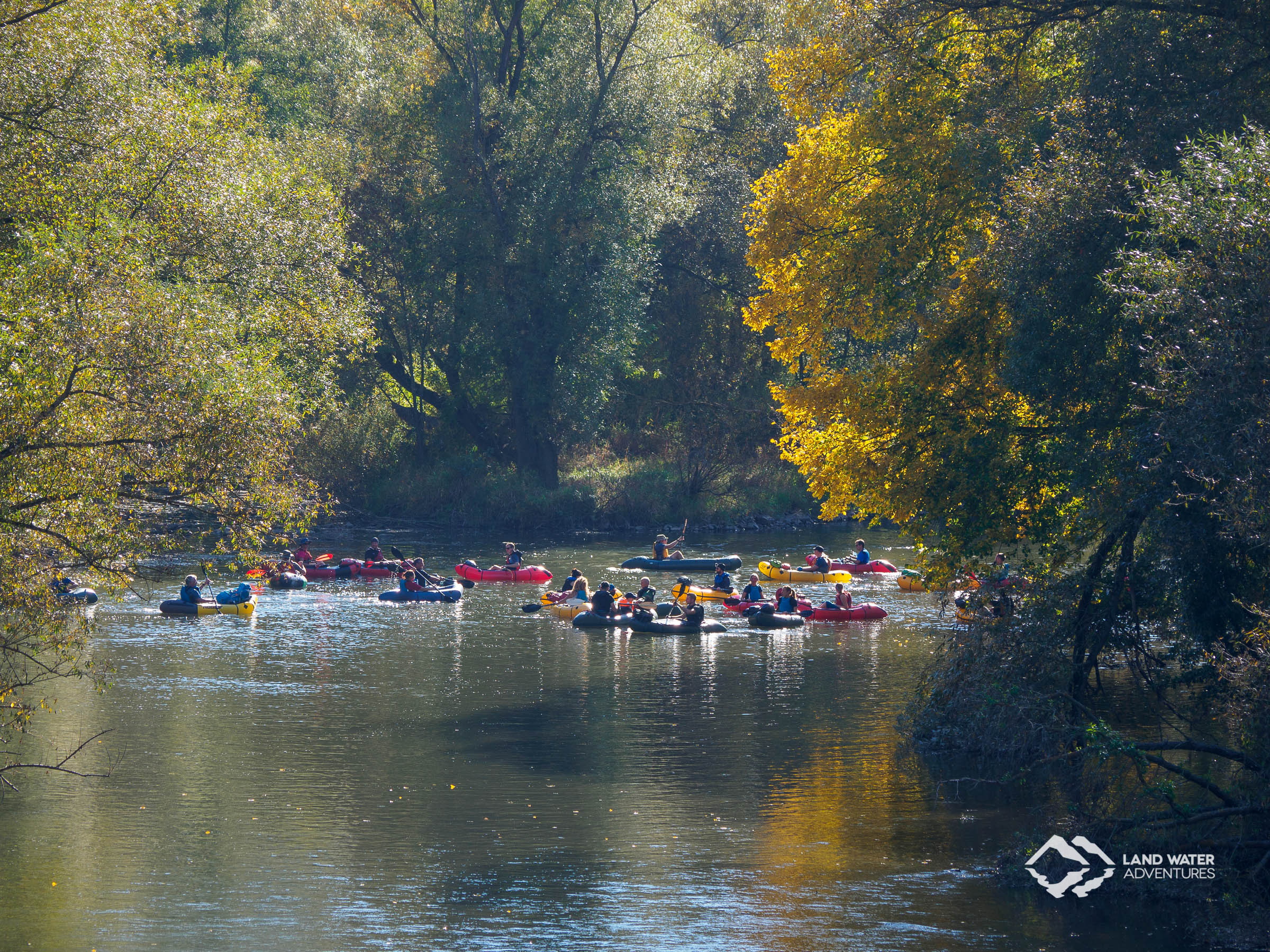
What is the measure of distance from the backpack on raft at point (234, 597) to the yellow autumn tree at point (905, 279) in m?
13.5

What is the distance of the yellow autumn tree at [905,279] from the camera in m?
16.6

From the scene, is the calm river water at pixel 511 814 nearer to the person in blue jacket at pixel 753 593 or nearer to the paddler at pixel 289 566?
the person in blue jacket at pixel 753 593

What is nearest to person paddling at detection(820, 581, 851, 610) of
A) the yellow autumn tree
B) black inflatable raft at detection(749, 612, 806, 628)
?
black inflatable raft at detection(749, 612, 806, 628)

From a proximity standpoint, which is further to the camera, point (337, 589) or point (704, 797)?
point (337, 589)

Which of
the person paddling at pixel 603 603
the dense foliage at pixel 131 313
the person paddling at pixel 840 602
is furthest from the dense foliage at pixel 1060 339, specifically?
the dense foliage at pixel 131 313

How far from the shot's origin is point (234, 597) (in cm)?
2839

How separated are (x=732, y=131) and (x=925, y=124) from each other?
30985 millimetres

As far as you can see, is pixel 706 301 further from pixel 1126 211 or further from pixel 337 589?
pixel 1126 211

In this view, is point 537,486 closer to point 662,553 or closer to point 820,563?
point 662,553

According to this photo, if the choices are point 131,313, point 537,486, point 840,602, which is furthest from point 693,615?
point 537,486

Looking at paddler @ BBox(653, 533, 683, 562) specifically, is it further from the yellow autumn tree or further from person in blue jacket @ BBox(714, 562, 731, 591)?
the yellow autumn tree

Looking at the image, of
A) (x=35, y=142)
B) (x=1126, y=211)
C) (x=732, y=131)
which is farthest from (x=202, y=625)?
(x=732, y=131)

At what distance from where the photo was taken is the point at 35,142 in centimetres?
1711

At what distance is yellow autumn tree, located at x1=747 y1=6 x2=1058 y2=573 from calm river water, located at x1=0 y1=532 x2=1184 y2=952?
3.81 m
